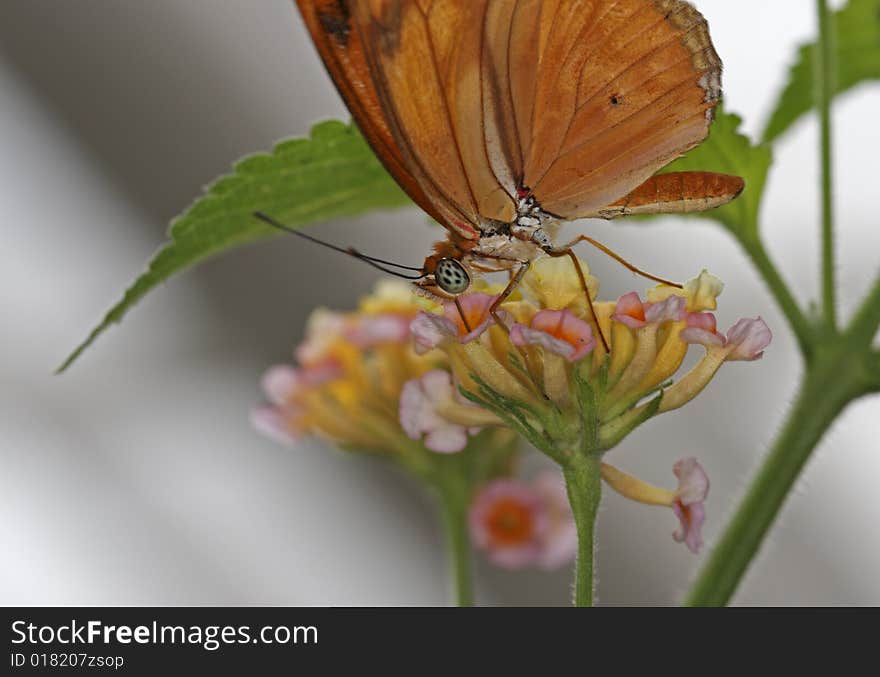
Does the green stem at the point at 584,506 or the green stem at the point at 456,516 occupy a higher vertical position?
the green stem at the point at 584,506

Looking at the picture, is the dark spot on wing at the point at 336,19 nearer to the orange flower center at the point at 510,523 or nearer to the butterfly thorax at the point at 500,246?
the butterfly thorax at the point at 500,246

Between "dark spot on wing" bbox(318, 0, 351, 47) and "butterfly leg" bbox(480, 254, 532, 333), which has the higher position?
"dark spot on wing" bbox(318, 0, 351, 47)

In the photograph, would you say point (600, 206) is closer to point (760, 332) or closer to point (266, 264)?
point (760, 332)

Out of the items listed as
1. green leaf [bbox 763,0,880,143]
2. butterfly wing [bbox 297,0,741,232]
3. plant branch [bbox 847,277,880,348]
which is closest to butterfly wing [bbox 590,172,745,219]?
butterfly wing [bbox 297,0,741,232]

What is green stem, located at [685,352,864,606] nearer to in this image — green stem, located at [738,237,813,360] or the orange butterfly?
green stem, located at [738,237,813,360]

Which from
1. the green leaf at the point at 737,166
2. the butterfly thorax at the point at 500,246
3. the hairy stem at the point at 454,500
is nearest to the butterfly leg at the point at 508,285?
the butterfly thorax at the point at 500,246

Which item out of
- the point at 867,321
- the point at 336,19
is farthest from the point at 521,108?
the point at 867,321

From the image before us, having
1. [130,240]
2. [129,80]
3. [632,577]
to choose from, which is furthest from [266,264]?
[632,577]
